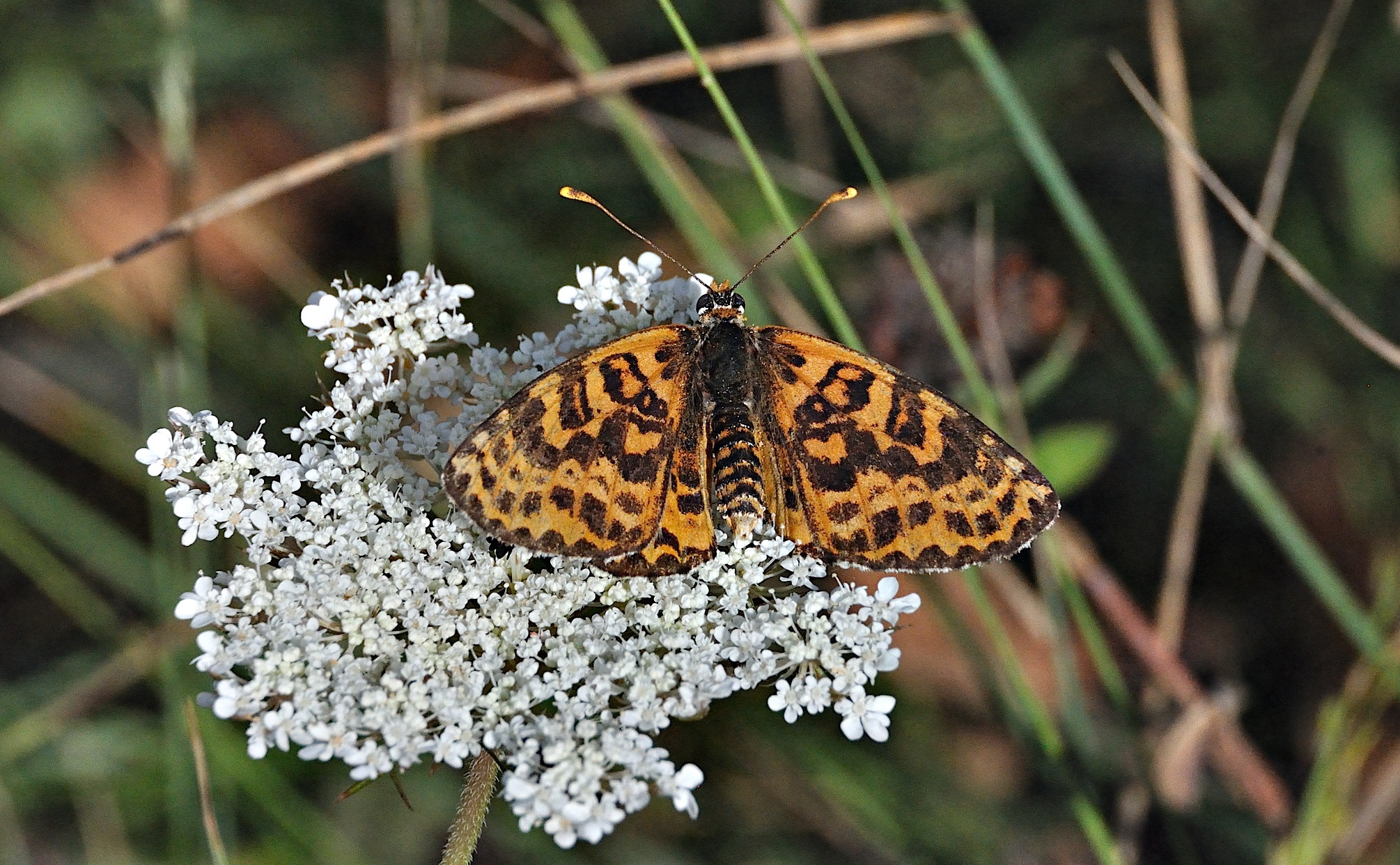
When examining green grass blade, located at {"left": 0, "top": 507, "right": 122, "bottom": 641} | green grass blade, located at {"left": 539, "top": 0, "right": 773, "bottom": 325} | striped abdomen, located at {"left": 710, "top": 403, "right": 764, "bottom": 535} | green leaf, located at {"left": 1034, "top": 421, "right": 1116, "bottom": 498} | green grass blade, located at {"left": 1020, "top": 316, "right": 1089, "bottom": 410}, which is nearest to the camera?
striped abdomen, located at {"left": 710, "top": 403, "right": 764, "bottom": 535}

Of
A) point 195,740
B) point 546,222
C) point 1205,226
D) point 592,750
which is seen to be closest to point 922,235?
point 1205,226

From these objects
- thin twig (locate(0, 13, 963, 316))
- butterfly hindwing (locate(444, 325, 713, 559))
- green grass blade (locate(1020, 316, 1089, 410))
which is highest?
thin twig (locate(0, 13, 963, 316))

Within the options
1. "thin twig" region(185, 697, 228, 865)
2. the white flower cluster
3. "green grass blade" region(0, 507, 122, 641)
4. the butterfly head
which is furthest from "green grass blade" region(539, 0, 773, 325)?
"green grass blade" region(0, 507, 122, 641)

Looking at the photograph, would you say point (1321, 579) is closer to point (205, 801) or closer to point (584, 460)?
point (584, 460)

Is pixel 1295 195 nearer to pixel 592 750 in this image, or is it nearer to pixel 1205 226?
pixel 1205 226

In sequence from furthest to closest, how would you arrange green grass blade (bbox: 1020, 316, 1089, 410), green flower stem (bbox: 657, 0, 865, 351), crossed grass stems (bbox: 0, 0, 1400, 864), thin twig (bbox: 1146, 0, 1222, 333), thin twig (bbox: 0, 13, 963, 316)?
green grass blade (bbox: 1020, 316, 1089, 410), thin twig (bbox: 1146, 0, 1222, 333), thin twig (bbox: 0, 13, 963, 316), crossed grass stems (bbox: 0, 0, 1400, 864), green flower stem (bbox: 657, 0, 865, 351)

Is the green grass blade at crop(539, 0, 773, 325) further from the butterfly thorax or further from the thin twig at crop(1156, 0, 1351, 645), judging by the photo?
the thin twig at crop(1156, 0, 1351, 645)
